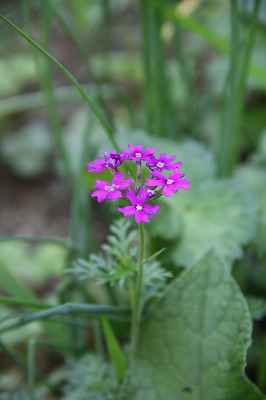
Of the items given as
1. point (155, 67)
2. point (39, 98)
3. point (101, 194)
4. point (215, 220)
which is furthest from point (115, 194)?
point (39, 98)

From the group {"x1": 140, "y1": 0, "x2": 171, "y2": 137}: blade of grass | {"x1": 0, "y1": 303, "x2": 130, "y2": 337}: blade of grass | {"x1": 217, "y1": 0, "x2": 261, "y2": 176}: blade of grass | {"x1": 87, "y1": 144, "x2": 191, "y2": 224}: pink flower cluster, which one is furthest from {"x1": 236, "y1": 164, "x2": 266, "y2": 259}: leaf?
{"x1": 87, "y1": 144, "x2": 191, "y2": 224}: pink flower cluster

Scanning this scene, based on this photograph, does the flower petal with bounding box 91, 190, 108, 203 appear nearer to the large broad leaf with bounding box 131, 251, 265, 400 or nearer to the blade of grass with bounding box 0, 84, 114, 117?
the large broad leaf with bounding box 131, 251, 265, 400

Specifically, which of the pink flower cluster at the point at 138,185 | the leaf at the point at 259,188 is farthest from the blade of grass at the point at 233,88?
the pink flower cluster at the point at 138,185

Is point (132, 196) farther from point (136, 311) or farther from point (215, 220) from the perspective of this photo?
point (215, 220)

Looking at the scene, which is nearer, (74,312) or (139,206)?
(139,206)

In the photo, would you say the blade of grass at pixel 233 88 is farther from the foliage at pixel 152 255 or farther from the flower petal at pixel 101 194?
the flower petal at pixel 101 194

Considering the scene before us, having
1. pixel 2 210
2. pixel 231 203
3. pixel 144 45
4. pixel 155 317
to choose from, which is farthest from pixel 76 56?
pixel 155 317

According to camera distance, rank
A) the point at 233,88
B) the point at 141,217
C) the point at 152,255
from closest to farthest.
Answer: the point at 141,217, the point at 152,255, the point at 233,88
